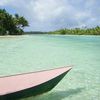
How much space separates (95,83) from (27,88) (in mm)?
3849

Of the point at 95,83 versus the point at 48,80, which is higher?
the point at 48,80

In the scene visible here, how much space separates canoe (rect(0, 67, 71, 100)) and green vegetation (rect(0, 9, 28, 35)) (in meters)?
46.7

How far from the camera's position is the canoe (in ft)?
20.8

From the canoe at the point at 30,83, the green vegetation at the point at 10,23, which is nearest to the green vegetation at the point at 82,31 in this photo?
the green vegetation at the point at 10,23

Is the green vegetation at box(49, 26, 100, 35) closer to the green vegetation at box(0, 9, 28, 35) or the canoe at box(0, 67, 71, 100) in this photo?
the green vegetation at box(0, 9, 28, 35)

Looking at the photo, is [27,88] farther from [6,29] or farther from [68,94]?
[6,29]

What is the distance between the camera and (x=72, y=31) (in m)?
130

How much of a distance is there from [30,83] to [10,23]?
53468 mm

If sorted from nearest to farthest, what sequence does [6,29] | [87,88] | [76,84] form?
[87,88], [76,84], [6,29]

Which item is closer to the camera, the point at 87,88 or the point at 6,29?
the point at 87,88

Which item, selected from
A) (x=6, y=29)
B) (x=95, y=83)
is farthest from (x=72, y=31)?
(x=95, y=83)

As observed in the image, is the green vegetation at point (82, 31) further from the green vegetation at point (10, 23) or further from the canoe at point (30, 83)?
the canoe at point (30, 83)

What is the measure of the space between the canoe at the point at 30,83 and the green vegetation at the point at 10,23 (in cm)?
4674

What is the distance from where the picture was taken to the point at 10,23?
195 feet
